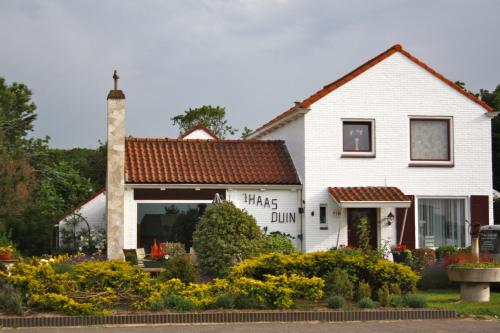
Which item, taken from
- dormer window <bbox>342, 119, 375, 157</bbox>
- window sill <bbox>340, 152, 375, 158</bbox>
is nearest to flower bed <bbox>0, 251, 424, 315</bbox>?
window sill <bbox>340, 152, 375, 158</bbox>

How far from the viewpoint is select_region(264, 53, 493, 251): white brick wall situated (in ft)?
80.6

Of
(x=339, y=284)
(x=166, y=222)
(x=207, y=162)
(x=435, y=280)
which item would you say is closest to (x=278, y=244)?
(x=166, y=222)

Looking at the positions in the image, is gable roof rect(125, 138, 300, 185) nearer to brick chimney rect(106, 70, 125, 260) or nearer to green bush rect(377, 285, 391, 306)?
brick chimney rect(106, 70, 125, 260)

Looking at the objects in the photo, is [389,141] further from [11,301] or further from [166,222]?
[11,301]

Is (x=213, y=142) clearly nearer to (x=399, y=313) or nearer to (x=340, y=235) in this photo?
(x=340, y=235)

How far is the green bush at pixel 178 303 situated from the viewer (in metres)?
14.3

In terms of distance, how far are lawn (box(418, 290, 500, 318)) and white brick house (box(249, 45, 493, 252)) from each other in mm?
5761

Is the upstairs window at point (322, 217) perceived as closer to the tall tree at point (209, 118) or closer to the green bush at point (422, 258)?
the green bush at point (422, 258)

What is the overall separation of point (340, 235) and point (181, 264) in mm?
9078

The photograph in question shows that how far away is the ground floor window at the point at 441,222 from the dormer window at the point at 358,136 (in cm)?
258

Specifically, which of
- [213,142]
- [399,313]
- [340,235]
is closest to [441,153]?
[340,235]

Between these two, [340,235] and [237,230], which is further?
[340,235]

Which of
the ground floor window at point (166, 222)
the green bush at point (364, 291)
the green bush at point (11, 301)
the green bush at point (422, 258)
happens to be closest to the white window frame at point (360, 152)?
the green bush at point (422, 258)

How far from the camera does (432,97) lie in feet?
83.7
